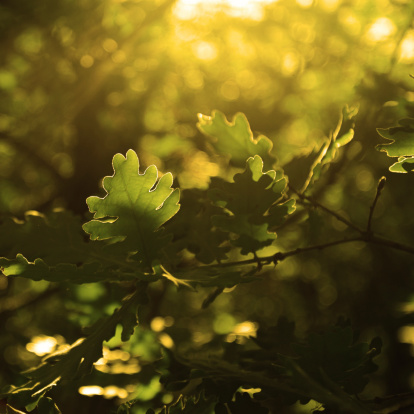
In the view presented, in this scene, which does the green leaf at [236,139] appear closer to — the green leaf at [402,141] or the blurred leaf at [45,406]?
the green leaf at [402,141]

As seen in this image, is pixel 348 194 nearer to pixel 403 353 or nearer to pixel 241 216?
pixel 403 353

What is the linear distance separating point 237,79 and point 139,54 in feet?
3.43

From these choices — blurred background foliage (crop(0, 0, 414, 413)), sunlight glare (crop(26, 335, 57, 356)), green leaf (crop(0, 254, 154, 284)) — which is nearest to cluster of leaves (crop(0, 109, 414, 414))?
green leaf (crop(0, 254, 154, 284))

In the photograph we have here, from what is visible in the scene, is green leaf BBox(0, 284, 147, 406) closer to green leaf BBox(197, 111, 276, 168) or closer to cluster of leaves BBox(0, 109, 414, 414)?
cluster of leaves BBox(0, 109, 414, 414)

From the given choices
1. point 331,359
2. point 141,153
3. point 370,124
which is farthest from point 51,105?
point 331,359

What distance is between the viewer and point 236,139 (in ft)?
4.76

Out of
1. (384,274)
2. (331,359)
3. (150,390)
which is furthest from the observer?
(384,274)

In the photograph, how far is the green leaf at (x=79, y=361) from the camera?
1.08 meters

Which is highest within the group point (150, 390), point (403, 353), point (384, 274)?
point (150, 390)

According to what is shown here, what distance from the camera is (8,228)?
1.46m

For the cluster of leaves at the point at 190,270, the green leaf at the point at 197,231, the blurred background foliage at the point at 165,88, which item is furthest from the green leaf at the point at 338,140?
the blurred background foliage at the point at 165,88

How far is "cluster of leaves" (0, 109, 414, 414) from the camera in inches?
44.0

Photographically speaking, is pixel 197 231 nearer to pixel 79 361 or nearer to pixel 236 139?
pixel 236 139

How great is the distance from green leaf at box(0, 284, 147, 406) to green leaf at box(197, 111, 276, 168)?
0.49 metres
